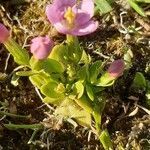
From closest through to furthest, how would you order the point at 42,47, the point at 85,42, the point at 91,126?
the point at 42,47
the point at 91,126
the point at 85,42

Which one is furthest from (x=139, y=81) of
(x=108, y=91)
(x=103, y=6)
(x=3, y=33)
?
(x=3, y=33)

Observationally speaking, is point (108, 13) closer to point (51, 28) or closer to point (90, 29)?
point (51, 28)

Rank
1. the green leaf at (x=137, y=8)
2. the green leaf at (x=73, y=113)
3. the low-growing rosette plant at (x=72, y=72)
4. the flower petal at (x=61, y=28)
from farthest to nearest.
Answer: the green leaf at (x=137, y=8) → the green leaf at (x=73, y=113) → the low-growing rosette plant at (x=72, y=72) → the flower petal at (x=61, y=28)

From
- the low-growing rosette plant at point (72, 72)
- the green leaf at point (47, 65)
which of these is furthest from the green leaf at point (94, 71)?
the green leaf at point (47, 65)

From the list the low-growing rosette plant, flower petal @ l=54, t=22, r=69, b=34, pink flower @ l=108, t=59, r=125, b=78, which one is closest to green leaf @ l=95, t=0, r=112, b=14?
the low-growing rosette plant

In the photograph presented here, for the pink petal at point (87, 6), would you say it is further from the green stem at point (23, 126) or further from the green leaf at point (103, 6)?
the green stem at point (23, 126)

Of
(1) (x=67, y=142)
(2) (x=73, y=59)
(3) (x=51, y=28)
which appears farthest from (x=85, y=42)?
(1) (x=67, y=142)

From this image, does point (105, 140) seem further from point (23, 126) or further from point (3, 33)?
point (3, 33)

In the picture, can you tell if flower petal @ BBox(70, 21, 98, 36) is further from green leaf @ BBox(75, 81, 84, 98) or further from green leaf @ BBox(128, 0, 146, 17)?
green leaf @ BBox(128, 0, 146, 17)
